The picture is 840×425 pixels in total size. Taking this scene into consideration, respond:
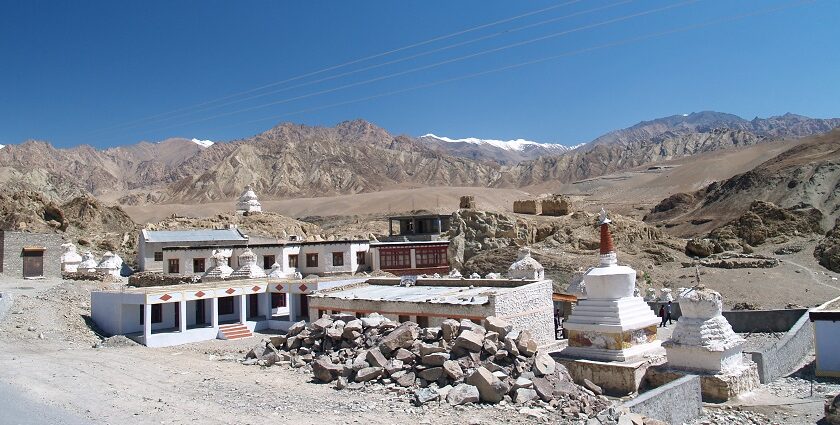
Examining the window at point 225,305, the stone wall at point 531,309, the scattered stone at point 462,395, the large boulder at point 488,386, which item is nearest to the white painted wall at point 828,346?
the stone wall at point 531,309

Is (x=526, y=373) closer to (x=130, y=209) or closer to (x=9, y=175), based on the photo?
(x=9, y=175)

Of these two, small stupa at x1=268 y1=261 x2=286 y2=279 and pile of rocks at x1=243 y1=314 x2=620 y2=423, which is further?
small stupa at x1=268 y1=261 x2=286 y2=279

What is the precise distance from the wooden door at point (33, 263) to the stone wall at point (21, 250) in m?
0.17

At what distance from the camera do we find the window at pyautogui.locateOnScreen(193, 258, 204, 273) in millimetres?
34406

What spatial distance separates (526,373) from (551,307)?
27.5ft

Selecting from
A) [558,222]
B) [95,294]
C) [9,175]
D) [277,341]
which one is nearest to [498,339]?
[277,341]

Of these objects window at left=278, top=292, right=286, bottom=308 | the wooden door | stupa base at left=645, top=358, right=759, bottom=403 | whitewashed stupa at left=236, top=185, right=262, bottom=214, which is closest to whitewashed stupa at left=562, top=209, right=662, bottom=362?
stupa base at left=645, top=358, right=759, bottom=403

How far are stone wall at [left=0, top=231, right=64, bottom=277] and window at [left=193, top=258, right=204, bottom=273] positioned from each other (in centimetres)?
769

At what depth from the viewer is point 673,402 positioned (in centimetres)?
1323

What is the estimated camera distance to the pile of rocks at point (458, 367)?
13.1 m

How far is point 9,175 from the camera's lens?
11994cm

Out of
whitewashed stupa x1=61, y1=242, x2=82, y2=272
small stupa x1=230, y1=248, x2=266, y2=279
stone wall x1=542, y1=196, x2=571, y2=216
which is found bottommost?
small stupa x1=230, y1=248, x2=266, y2=279

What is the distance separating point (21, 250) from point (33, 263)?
88cm

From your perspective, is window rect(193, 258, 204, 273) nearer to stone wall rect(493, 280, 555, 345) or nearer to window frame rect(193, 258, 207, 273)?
window frame rect(193, 258, 207, 273)
